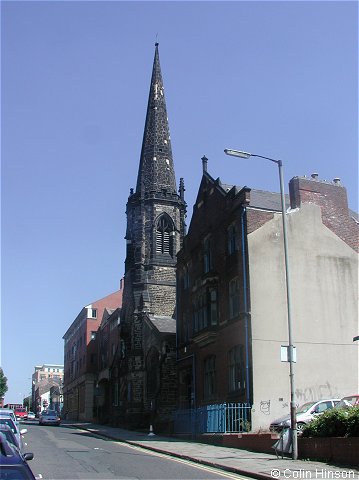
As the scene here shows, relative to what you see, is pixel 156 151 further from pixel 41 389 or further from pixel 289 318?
pixel 41 389

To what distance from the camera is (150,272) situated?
45.3m

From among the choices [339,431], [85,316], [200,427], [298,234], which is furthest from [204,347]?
[85,316]

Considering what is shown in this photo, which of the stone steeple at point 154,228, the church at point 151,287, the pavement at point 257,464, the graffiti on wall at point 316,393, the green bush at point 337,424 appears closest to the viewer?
the pavement at point 257,464

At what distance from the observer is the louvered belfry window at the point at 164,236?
46.7 metres

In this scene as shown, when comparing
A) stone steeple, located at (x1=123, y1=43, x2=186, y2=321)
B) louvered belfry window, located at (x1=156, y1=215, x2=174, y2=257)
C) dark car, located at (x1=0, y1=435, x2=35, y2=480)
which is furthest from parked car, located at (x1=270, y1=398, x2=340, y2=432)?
louvered belfry window, located at (x1=156, y1=215, x2=174, y2=257)

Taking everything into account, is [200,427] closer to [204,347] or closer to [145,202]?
[204,347]

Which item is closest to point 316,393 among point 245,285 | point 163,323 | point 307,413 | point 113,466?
point 307,413

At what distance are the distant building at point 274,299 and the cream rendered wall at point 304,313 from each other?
0.04 m

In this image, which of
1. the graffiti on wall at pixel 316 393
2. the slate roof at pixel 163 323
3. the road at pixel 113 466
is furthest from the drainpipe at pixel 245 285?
the slate roof at pixel 163 323

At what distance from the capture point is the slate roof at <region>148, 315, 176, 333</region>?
40.8 m

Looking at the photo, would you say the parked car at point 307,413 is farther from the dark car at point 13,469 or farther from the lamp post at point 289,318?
the dark car at point 13,469

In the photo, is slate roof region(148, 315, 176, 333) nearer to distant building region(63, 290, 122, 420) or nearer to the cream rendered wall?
the cream rendered wall

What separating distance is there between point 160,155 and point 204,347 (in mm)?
23830

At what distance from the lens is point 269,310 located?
2609 centimetres
